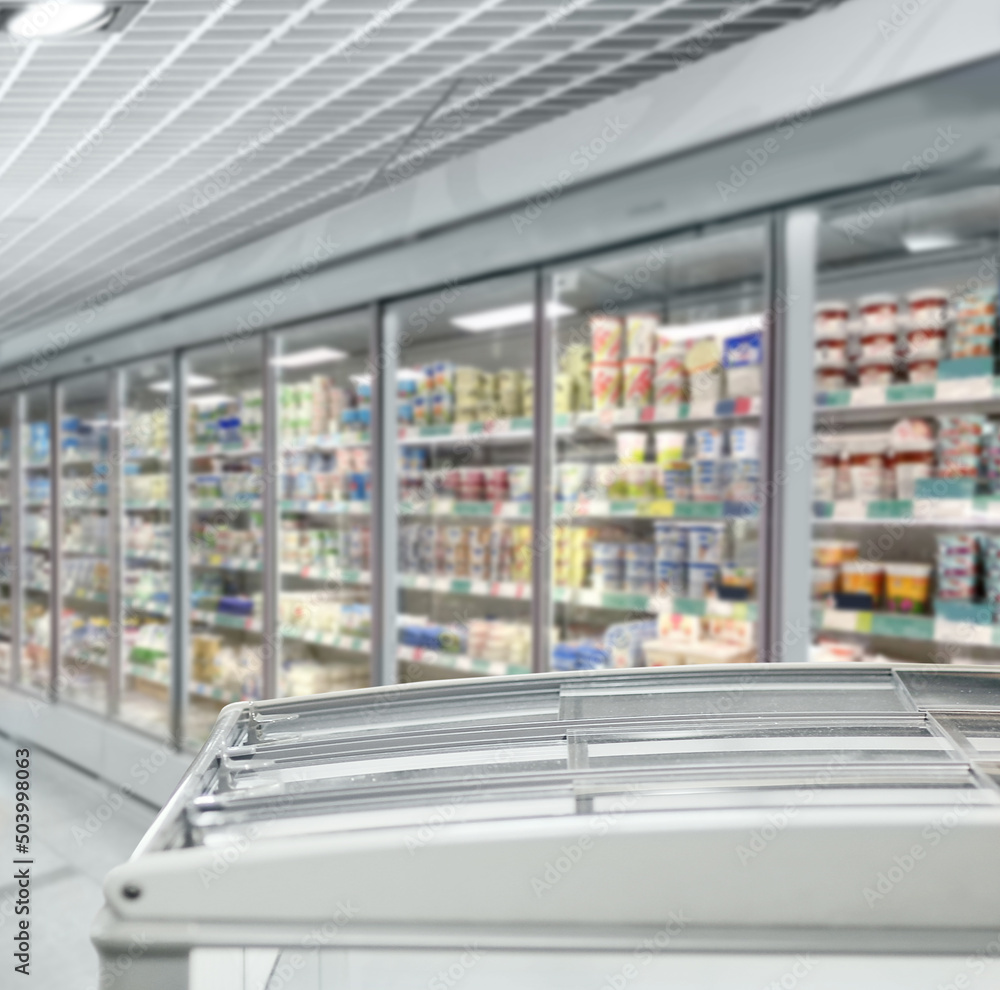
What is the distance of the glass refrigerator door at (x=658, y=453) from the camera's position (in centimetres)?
284

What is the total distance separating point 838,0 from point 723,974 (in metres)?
2.08

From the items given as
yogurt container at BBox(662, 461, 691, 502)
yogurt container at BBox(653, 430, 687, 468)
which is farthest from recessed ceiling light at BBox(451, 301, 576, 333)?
yogurt container at BBox(662, 461, 691, 502)

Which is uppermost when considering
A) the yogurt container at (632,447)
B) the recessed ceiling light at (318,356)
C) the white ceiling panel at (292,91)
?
the white ceiling panel at (292,91)

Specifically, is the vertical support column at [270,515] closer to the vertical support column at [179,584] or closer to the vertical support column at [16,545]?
the vertical support column at [179,584]

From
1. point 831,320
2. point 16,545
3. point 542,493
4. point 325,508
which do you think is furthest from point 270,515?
point 16,545

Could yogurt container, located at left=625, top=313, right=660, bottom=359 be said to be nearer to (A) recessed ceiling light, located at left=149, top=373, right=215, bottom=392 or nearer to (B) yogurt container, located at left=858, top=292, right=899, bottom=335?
(B) yogurt container, located at left=858, top=292, right=899, bottom=335

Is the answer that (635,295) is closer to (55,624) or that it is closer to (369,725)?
(369,725)

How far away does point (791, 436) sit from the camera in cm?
237

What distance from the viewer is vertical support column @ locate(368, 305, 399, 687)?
3.50 meters

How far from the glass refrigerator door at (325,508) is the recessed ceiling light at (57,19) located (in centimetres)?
186

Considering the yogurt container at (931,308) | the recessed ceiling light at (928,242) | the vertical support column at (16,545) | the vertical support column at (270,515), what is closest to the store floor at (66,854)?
the vertical support column at (270,515)

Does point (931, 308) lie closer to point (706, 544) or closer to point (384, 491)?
point (706, 544)

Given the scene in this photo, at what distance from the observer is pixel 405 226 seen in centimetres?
313

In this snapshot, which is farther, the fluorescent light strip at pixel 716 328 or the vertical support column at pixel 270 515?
the vertical support column at pixel 270 515
